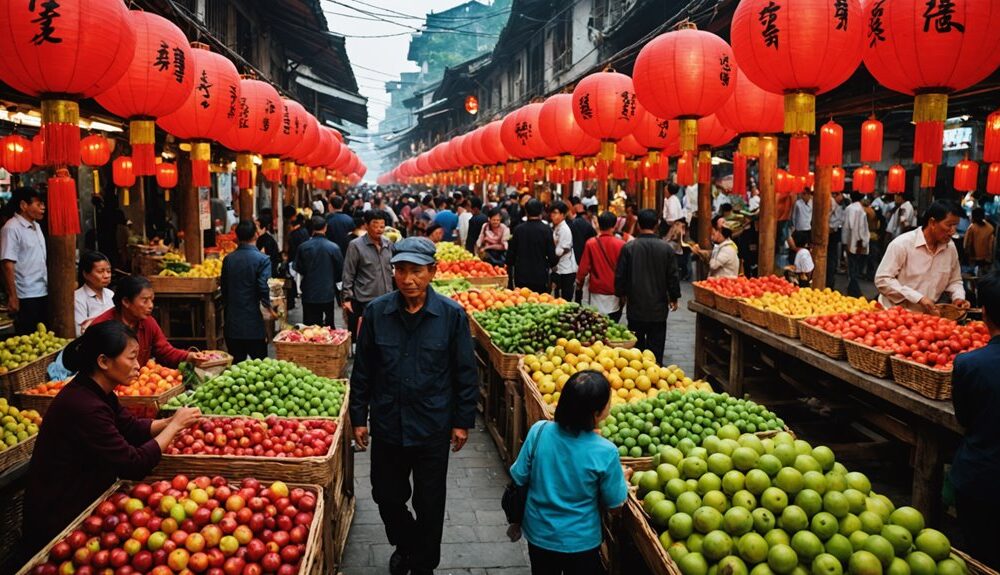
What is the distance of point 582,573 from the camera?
3.18 metres

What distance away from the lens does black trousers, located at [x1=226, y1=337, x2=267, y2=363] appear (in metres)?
7.38

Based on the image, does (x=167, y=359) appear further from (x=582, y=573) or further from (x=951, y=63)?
(x=951, y=63)

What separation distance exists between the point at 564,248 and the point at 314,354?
4.95m

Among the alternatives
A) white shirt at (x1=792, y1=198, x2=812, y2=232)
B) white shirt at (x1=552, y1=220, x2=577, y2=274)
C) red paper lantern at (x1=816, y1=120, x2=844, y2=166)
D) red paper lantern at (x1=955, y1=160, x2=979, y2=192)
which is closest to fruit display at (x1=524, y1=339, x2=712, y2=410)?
red paper lantern at (x1=816, y1=120, x2=844, y2=166)

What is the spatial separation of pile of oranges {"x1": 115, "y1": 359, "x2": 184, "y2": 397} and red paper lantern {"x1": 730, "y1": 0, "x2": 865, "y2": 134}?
5291 mm

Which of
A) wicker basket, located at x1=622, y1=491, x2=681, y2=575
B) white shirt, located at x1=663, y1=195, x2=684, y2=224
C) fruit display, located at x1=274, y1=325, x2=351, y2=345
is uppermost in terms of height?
white shirt, located at x1=663, y1=195, x2=684, y2=224

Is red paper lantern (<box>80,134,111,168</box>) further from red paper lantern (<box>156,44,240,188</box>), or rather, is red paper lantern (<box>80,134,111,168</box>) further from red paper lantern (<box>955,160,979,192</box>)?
red paper lantern (<box>955,160,979,192</box>)

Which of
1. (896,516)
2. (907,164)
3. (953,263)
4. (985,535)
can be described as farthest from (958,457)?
(907,164)

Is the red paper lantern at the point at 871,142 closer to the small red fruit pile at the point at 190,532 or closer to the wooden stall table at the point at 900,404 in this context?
the wooden stall table at the point at 900,404

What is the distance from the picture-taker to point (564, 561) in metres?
A: 3.16

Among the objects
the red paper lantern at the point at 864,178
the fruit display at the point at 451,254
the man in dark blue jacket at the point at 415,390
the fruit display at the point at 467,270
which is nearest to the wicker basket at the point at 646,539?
the man in dark blue jacket at the point at 415,390

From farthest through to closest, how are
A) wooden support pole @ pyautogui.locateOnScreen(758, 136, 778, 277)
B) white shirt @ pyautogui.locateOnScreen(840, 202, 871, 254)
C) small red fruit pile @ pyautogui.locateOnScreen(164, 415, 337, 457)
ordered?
1. white shirt @ pyautogui.locateOnScreen(840, 202, 871, 254)
2. wooden support pole @ pyautogui.locateOnScreen(758, 136, 778, 277)
3. small red fruit pile @ pyautogui.locateOnScreen(164, 415, 337, 457)

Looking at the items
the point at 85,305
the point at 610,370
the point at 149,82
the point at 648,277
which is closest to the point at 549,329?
the point at 610,370

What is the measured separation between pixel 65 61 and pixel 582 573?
4309 millimetres
